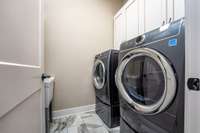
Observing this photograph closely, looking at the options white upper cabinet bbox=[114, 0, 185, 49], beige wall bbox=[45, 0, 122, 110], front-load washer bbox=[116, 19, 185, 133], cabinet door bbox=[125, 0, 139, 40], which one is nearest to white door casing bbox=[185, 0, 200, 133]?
front-load washer bbox=[116, 19, 185, 133]

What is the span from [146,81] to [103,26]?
1773 mm

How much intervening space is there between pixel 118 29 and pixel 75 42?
0.85m

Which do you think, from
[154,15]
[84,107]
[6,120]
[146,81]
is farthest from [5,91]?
[84,107]

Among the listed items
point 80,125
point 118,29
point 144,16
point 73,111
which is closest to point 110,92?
point 80,125

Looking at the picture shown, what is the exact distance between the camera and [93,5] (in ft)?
7.65

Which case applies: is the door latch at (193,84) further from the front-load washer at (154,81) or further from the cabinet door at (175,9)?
the cabinet door at (175,9)

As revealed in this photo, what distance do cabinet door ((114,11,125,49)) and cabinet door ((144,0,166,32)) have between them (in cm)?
63

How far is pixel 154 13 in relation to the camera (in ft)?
4.43

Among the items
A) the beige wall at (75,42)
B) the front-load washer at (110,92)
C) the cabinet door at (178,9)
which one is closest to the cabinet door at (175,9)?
the cabinet door at (178,9)

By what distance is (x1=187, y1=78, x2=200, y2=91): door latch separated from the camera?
371mm

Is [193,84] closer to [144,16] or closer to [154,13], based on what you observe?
[154,13]

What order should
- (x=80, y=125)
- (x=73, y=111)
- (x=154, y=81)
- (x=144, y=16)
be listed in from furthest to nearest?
(x=73, y=111)
(x=80, y=125)
(x=144, y=16)
(x=154, y=81)

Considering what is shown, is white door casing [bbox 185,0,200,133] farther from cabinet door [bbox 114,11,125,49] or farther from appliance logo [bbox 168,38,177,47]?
cabinet door [bbox 114,11,125,49]

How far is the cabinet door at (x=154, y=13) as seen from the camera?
4.06 ft
